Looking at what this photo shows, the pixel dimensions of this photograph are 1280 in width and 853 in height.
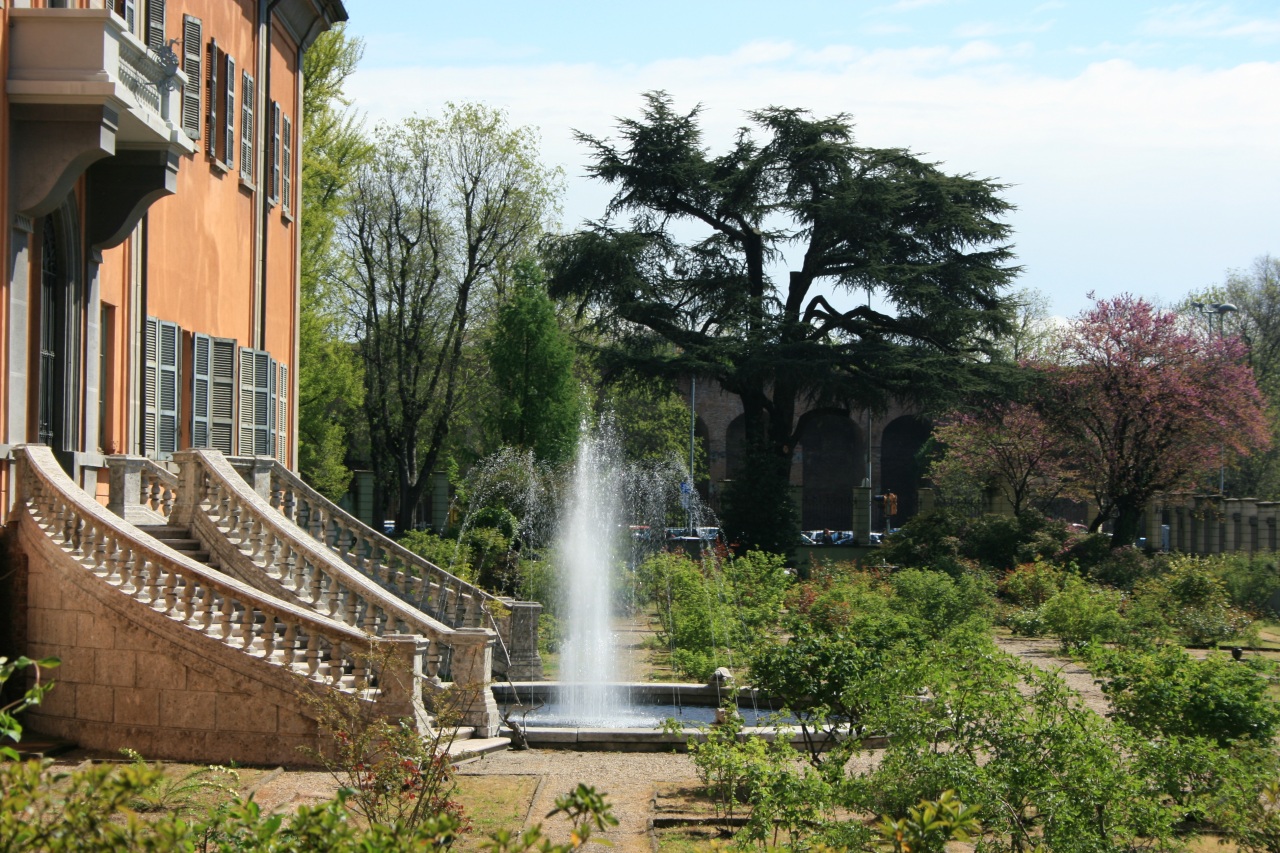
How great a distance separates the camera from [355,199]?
1700 inches

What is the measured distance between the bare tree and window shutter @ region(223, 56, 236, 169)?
23.4m

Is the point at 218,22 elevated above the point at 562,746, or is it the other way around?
the point at 218,22

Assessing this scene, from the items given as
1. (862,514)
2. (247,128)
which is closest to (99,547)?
(247,128)

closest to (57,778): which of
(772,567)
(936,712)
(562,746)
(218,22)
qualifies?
(936,712)

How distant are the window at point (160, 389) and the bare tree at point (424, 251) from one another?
25.6 metres

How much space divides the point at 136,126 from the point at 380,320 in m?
32.1

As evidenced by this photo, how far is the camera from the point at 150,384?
16.9 meters

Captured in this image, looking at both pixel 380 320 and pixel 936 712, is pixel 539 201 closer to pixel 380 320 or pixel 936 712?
pixel 380 320

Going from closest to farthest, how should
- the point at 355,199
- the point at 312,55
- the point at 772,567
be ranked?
the point at 772,567
the point at 312,55
the point at 355,199

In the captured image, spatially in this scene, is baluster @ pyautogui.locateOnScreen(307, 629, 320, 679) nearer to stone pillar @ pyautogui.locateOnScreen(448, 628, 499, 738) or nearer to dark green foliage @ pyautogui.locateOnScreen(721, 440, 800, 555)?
stone pillar @ pyautogui.locateOnScreen(448, 628, 499, 738)

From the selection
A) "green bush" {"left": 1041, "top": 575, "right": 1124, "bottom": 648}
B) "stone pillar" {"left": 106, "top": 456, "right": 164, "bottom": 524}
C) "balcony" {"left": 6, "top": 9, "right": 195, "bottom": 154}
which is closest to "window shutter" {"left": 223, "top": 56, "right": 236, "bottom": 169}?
"stone pillar" {"left": 106, "top": 456, "right": 164, "bottom": 524}

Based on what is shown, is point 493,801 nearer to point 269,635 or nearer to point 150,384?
point 269,635

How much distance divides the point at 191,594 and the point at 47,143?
460cm

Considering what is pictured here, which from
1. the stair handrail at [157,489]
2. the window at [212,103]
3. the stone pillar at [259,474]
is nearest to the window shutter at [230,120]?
the window at [212,103]
